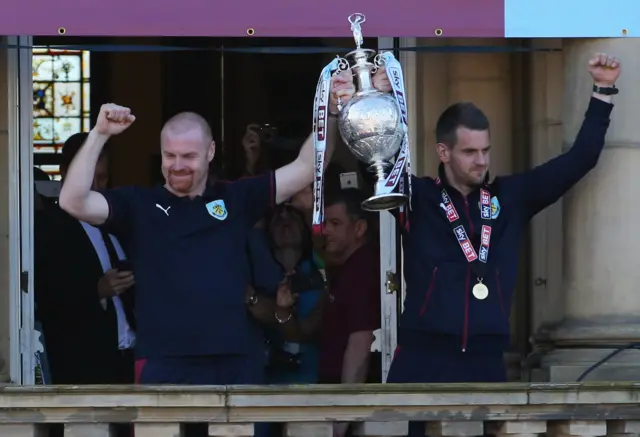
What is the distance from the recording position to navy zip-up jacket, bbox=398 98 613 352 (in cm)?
795

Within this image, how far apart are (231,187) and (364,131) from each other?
0.71m

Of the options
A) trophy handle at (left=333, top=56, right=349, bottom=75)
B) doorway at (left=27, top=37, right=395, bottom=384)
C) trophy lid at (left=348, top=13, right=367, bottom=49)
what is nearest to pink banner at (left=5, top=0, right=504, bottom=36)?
trophy lid at (left=348, top=13, right=367, bottom=49)

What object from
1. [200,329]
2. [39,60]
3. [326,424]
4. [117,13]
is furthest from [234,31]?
[39,60]

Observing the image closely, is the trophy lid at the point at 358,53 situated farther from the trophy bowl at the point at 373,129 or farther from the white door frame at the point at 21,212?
the white door frame at the point at 21,212

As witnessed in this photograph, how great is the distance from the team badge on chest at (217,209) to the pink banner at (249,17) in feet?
2.64

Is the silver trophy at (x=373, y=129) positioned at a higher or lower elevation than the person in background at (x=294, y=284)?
higher

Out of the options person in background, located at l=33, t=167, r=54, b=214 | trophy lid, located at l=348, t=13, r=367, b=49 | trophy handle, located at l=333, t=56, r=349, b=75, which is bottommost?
person in background, located at l=33, t=167, r=54, b=214

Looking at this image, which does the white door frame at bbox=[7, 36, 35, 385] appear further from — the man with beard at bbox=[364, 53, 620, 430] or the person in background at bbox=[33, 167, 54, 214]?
the man with beard at bbox=[364, 53, 620, 430]

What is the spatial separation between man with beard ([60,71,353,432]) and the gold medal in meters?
0.87

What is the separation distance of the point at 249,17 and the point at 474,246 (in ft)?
4.59

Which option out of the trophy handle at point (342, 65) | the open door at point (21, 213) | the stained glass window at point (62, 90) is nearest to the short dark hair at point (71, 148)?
the open door at point (21, 213)

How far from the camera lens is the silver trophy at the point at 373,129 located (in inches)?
302

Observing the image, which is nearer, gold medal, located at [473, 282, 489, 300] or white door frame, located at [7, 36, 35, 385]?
gold medal, located at [473, 282, 489, 300]

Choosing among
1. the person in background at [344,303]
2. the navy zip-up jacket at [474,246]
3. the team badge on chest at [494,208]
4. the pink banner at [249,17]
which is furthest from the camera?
the person in background at [344,303]
